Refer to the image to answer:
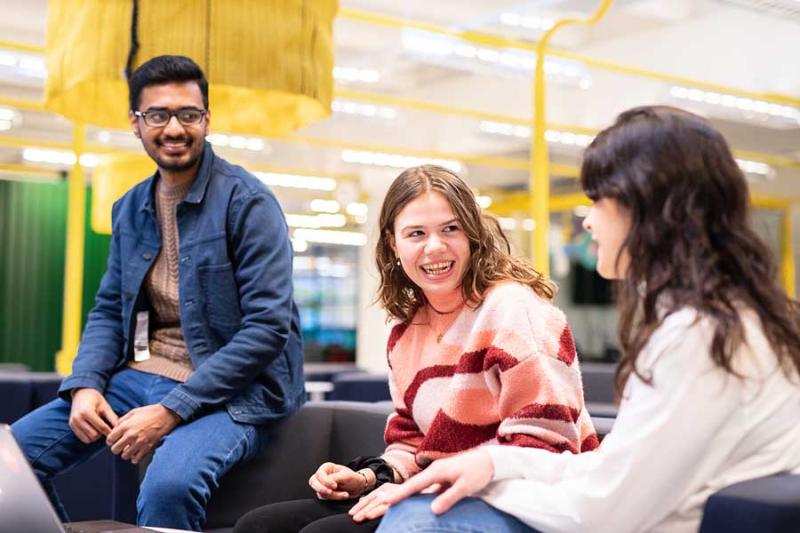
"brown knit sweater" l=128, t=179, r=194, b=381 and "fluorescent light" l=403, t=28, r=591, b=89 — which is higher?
"fluorescent light" l=403, t=28, r=591, b=89

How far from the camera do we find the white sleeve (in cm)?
137

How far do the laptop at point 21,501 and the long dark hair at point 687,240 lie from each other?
838mm

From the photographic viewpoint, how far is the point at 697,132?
57.7 inches

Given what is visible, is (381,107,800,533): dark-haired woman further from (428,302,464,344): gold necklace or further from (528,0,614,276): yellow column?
(528,0,614,276): yellow column

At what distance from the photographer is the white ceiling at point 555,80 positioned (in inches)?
375

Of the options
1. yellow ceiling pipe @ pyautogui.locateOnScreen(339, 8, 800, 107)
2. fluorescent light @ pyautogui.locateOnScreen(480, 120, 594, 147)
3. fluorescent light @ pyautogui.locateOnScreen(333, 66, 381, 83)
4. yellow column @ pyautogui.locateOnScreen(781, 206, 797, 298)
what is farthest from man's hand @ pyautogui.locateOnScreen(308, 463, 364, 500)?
yellow column @ pyautogui.locateOnScreen(781, 206, 797, 298)

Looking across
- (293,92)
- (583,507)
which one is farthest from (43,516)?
(293,92)

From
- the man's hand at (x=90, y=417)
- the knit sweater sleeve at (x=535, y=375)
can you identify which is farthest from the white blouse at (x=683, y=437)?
the man's hand at (x=90, y=417)

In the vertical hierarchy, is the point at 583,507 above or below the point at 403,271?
below

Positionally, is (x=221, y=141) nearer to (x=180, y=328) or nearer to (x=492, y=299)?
(x=180, y=328)

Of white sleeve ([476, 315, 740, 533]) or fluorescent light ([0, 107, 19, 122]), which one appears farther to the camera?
fluorescent light ([0, 107, 19, 122])

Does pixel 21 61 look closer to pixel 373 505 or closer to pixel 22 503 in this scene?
pixel 373 505

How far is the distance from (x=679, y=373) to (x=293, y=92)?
202 cm

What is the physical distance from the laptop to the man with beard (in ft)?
2.77
